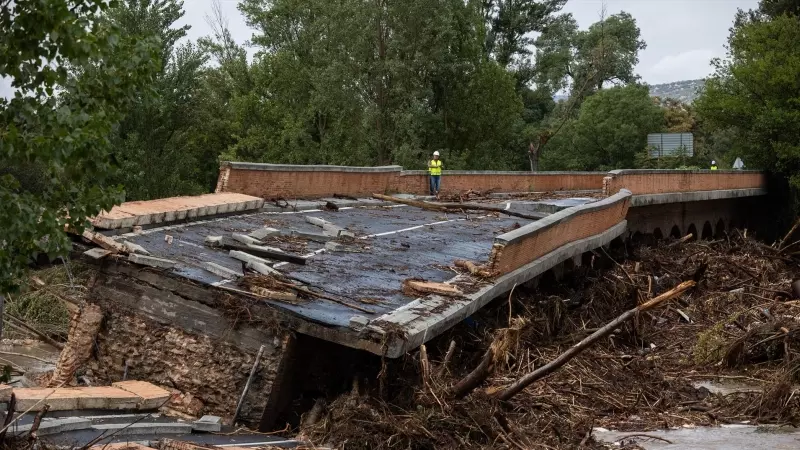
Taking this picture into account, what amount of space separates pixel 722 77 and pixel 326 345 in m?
39.8

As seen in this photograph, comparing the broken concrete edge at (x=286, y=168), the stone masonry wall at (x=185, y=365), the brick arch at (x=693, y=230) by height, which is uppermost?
the broken concrete edge at (x=286, y=168)

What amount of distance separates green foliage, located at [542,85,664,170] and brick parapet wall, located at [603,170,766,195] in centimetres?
2188

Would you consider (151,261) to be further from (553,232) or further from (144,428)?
(553,232)

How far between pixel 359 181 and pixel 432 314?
41.9ft

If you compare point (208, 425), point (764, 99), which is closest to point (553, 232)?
point (208, 425)

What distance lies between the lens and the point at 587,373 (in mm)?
12992

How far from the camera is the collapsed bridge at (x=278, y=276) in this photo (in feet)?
33.9

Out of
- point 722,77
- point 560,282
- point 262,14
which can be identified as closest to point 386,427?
point 560,282

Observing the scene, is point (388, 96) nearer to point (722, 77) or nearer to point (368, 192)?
point (722, 77)

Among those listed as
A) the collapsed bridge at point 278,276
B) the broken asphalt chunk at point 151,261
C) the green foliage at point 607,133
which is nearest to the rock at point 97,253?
the collapsed bridge at point 278,276

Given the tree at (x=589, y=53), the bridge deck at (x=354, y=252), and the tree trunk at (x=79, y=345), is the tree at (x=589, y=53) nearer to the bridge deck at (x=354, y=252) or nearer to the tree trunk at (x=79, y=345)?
the bridge deck at (x=354, y=252)

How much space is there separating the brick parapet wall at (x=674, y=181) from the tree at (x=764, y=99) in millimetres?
1982

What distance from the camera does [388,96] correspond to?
44.8 meters

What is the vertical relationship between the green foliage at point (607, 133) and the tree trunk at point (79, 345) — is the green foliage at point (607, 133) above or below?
above
